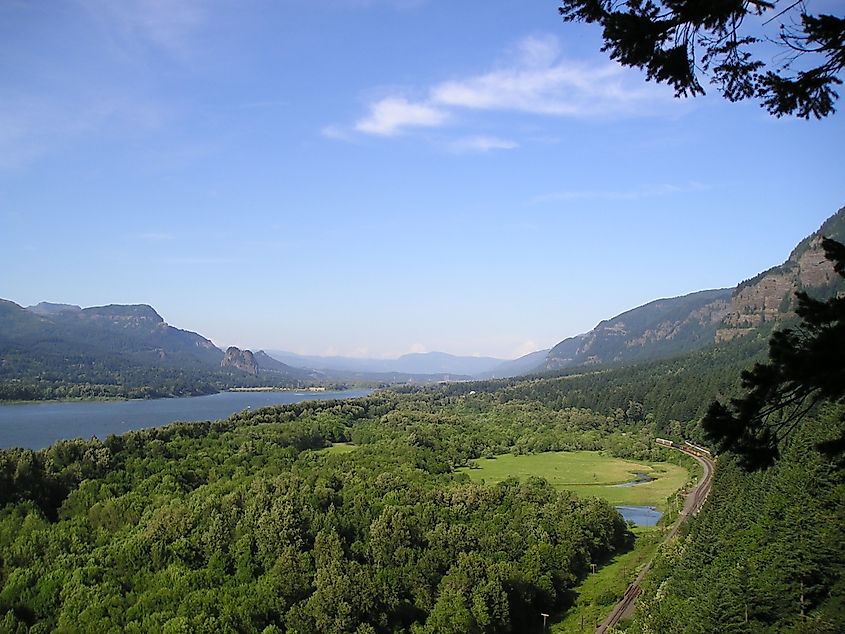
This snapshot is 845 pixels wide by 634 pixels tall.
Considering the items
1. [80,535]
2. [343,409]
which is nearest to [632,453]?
[343,409]

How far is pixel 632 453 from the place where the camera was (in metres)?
76.9

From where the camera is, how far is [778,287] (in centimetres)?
13925

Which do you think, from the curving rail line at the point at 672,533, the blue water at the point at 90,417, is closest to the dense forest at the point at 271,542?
the curving rail line at the point at 672,533

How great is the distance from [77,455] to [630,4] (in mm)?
47123

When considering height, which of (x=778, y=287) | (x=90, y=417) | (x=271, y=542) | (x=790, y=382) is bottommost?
(x=271, y=542)

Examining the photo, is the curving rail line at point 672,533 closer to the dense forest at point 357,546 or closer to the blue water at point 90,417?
the dense forest at point 357,546

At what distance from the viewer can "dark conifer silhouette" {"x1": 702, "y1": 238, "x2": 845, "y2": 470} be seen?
5996 mm

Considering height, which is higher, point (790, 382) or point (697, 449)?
point (790, 382)

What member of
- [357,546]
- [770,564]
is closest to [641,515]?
[357,546]

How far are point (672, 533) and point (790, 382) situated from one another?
37.6m

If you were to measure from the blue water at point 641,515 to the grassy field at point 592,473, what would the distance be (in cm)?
67

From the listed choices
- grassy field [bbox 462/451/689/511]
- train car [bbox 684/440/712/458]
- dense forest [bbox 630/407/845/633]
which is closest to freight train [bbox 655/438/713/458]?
train car [bbox 684/440/712/458]

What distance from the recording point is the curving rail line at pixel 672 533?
28.7 meters

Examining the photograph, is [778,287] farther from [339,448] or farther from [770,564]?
[770,564]
